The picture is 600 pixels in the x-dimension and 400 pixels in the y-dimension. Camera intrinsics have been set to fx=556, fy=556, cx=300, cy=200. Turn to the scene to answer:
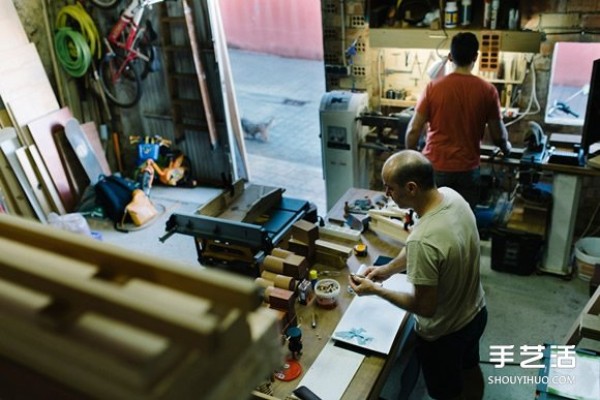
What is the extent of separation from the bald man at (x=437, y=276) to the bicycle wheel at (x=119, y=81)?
430cm

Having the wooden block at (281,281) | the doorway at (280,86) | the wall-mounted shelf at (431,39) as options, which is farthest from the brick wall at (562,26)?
the wooden block at (281,281)

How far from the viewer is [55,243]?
61 cm

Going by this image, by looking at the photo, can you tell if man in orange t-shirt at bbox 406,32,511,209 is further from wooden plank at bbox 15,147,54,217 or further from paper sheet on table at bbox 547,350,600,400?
wooden plank at bbox 15,147,54,217

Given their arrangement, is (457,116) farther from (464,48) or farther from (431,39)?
(431,39)

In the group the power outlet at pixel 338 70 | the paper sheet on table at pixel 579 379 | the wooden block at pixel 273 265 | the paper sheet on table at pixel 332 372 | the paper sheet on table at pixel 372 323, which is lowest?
the paper sheet on table at pixel 579 379

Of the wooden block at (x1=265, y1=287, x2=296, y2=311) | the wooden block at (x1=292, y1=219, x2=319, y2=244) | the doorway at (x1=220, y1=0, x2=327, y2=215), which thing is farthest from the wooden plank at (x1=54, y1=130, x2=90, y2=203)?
the wooden block at (x1=265, y1=287, x2=296, y2=311)

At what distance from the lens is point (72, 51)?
18.9ft

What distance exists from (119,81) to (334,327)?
14.9 ft

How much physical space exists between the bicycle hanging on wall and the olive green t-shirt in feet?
13.7

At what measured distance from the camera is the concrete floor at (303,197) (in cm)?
362

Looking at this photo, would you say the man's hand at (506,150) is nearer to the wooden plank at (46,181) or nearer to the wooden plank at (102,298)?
the wooden plank at (102,298)

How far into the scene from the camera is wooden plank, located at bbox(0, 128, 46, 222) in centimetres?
523

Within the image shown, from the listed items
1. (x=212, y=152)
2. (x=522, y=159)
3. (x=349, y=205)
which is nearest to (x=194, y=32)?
(x=212, y=152)

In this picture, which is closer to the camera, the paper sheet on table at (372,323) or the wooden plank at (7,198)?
the paper sheet on table at (372,323)
